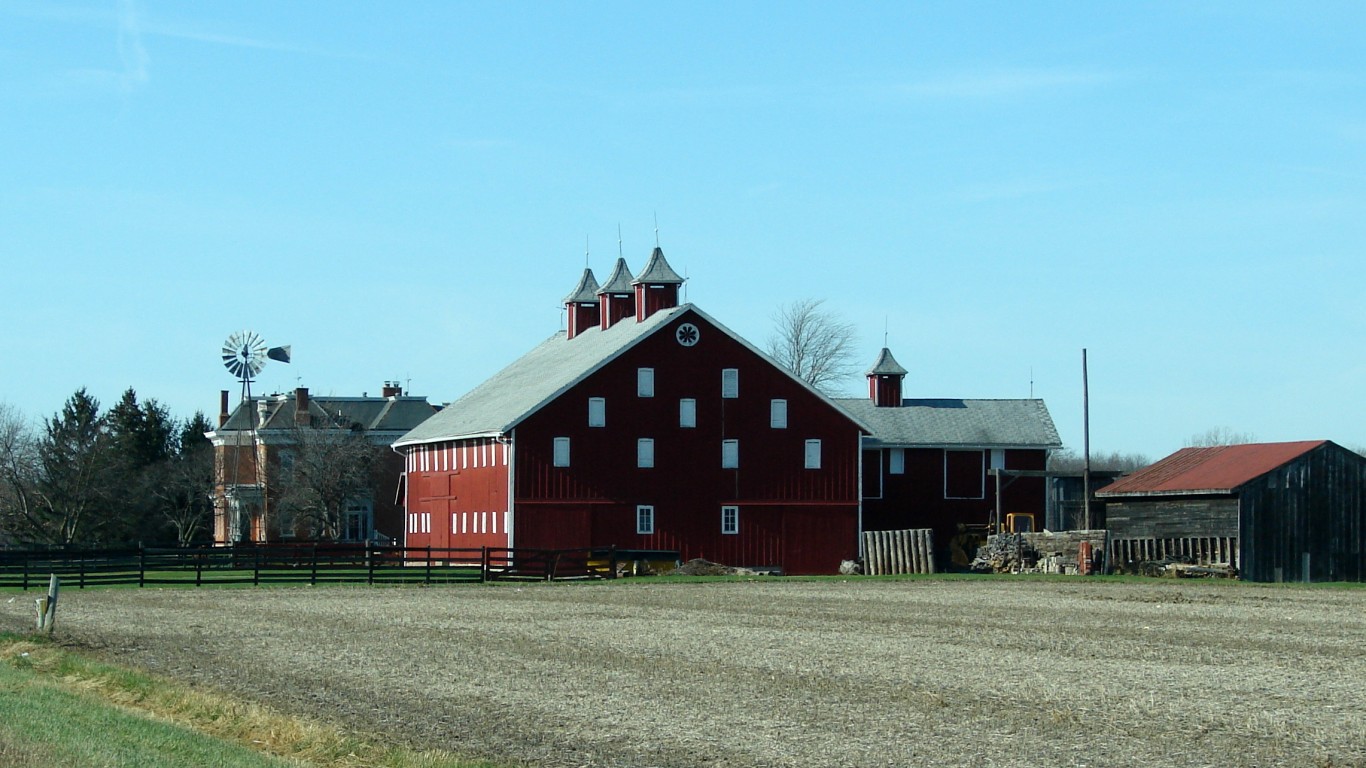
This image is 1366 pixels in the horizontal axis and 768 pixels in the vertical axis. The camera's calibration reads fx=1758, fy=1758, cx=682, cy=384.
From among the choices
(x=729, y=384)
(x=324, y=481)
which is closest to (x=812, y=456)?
(x=729, y=384)

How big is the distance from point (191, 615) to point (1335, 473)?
1323 inches

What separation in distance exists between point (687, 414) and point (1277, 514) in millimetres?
19784

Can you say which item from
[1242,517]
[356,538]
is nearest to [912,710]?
[1242,517]

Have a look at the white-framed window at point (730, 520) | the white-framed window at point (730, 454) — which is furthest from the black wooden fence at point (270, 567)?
the white-framed window at point (730, 454)

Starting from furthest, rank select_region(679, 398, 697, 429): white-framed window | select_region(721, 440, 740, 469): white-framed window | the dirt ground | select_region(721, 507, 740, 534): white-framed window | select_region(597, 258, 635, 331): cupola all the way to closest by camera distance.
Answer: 1. select_region(597, 258, 635, 331): cupola
2. select_region(721, 440, 740, 469): white-framed window
3. select_region(679, 398, 697, 429): white-framed window
4. select_region(721, 507, 740, 534): white-framed window
5. the dirt ground

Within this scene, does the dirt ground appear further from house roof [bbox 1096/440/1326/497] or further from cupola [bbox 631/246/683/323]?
cupola [bbox 631/246/683/323]

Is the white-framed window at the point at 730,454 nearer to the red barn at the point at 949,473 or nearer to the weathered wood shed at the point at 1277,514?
the red barn at the point at 949,473

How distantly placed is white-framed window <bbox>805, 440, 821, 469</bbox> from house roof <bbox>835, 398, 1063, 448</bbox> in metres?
6.94

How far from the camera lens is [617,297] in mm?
72688

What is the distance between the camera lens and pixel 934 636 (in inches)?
1166

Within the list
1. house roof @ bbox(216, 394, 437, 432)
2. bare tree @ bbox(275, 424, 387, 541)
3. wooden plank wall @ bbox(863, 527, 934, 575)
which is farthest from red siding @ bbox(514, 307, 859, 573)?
house roof @ bbox(216, 394, 437, 432)

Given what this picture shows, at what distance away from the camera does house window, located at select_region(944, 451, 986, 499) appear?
6906 centimetres

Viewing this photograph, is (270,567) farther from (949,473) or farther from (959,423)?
(959,423)

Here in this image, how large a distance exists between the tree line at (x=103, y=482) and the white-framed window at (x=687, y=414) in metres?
30.2
